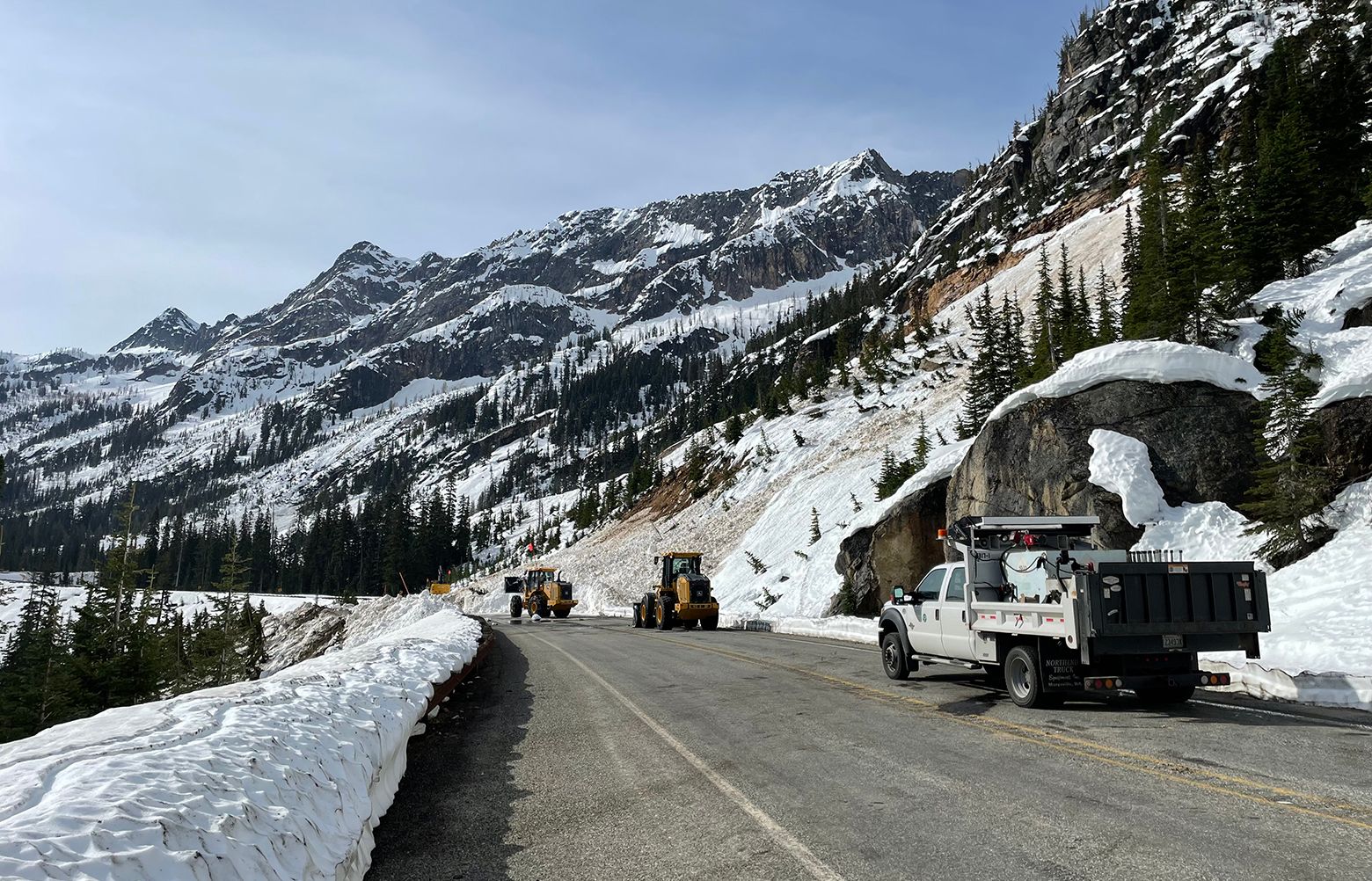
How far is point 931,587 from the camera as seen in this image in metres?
12.8

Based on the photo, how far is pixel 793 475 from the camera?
56.8 metres

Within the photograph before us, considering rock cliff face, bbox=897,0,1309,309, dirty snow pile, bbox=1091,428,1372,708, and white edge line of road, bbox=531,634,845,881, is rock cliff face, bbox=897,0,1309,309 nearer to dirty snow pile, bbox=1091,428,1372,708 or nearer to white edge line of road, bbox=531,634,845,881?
dirty snow pile, bbox=1091,428,1372,708

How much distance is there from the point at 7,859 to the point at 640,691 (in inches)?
425

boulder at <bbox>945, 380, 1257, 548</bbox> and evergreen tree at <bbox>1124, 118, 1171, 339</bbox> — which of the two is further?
evergreen tree at <bbox>1124, 118, 1171, 339</bbox>

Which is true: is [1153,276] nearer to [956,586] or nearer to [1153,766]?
[956,586]

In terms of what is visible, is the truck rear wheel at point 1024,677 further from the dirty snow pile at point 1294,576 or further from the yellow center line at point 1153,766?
the dirty snow pile at point 1294,576

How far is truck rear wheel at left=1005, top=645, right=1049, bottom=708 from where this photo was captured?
1004 cm

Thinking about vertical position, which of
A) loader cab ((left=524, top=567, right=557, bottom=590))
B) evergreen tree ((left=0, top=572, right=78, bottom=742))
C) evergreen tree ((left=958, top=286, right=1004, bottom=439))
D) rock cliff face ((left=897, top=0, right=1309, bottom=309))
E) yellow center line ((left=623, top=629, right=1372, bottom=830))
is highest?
rock cliff face ((left=897, top=0, right=1309, bottom=309))

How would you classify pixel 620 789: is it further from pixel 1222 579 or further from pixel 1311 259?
pixel 1311 259

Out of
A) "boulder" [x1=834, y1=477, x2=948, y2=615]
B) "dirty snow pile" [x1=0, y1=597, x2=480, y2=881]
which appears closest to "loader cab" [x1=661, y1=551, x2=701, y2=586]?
"boulder" [x1=834, y1=477, x2=948, y2=615]

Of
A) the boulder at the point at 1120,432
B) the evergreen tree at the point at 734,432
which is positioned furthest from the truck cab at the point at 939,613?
the evergreen tree at the point at 734,432

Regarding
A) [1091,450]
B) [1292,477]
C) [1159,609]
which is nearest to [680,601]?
[1091,450]

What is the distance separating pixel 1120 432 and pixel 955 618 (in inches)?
566

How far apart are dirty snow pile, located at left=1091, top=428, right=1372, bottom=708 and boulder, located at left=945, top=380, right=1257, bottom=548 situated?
38 cm
